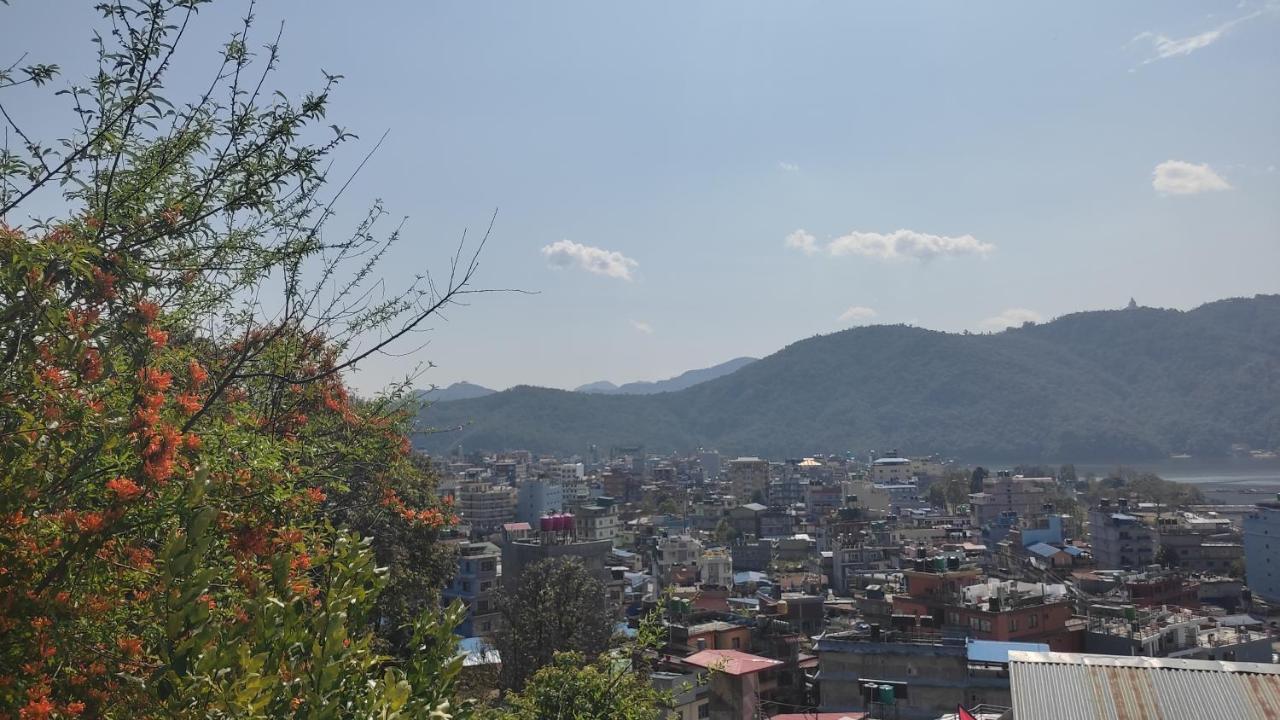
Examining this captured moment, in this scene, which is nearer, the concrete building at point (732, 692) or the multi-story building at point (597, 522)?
the concrete building at point (732, 692)

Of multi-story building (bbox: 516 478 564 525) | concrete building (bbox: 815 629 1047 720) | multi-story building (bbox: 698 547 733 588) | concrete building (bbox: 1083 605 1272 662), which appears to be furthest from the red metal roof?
multi-story building (bbox: 516 478 564 525)

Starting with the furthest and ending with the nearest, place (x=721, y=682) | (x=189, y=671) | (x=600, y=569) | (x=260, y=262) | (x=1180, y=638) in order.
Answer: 1. (x=600, y=569)
2. (x=1180, y=638)
3. (x=721, y=682)
4. (x=260, y=262)
5. (x=189, y=671)

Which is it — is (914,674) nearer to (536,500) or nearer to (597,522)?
(597,522)

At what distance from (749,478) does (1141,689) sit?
293 ft

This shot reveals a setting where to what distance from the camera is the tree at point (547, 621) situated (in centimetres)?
1788

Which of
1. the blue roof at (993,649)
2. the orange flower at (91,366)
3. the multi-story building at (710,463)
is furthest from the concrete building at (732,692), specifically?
the multi-story building at (710,463)

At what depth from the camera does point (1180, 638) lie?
23.7 m

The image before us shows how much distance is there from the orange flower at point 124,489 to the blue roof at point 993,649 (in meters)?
18.5

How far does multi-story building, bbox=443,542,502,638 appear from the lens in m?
31.2

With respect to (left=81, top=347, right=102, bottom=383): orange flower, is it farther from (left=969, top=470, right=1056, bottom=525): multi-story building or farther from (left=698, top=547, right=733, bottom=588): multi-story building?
(left=969, top=470, right=1056, bottom=525): multi-story building

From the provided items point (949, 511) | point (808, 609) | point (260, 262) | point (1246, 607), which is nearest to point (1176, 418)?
point (949, 511)

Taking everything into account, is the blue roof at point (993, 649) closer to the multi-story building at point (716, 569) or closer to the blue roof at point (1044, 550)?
the multi-story building at point (716, 569)

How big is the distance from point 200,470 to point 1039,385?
21465cm

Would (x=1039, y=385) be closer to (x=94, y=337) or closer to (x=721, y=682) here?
(x=721, y=682)
